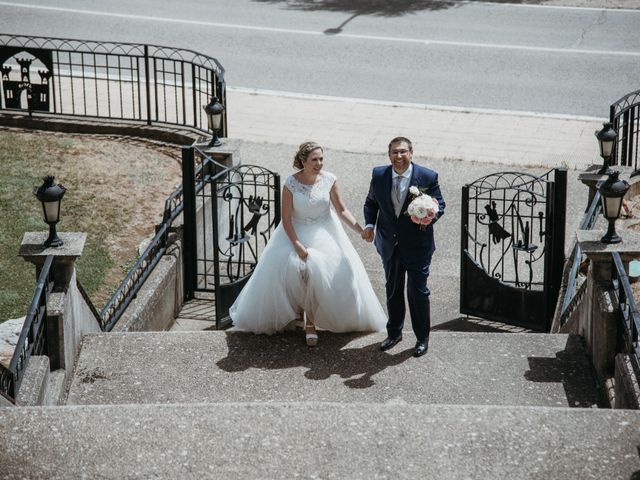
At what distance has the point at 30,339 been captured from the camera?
832cm

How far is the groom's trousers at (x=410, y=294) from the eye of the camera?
29.9 ft

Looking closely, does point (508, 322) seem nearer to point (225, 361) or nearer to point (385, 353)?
point (385, 353)

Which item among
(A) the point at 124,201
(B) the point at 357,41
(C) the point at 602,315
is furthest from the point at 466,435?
(B) the point at 357,41

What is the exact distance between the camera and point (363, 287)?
966 centimetres

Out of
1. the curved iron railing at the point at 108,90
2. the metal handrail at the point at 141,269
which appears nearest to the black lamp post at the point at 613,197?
the metal handrail at the point at 141,269

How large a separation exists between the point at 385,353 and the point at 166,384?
1.81 meters

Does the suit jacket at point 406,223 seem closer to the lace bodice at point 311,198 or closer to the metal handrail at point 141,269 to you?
the lace bodice at point 311,198

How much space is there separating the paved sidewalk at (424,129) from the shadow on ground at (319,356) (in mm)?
7125

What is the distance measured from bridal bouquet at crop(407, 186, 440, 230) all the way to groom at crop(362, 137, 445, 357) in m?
0.18

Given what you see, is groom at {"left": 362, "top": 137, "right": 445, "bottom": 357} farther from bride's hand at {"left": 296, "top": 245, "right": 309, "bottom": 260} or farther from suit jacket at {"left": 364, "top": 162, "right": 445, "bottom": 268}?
bride's hand at {"left": 296, "top": 245, "right": 309, "bottom": 260}

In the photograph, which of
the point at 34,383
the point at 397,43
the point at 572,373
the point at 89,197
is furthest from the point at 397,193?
the point at 397,43

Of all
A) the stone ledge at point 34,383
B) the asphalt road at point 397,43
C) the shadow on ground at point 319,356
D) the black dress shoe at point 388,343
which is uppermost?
the asphalt road at point 397,43

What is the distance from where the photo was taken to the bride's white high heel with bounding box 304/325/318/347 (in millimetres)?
9414

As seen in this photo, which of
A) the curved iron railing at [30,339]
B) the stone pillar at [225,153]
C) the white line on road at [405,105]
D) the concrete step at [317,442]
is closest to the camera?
the concrete step at [317,442]
